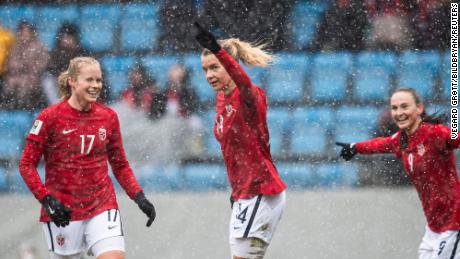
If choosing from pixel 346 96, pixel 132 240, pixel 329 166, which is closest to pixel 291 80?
pixel 346 96

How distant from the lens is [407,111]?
20.1 ft

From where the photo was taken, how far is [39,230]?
9203mm

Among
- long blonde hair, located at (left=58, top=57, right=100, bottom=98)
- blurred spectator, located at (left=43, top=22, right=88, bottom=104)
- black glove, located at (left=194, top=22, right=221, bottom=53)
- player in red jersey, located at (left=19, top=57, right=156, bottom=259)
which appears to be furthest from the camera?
blurred spectator, located at (left=43, top=22, right=88, bottom=104)

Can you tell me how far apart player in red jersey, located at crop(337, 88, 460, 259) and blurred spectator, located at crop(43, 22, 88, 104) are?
23.3ft

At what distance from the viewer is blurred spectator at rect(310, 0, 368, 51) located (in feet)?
42.4

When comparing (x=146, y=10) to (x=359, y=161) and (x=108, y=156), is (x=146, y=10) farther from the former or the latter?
(x=108, y=156)

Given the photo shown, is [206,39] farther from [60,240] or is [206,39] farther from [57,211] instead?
[60,240]

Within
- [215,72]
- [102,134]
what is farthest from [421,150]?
[102,134]

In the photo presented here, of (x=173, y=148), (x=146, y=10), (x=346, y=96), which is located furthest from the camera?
(x=146, y=10)

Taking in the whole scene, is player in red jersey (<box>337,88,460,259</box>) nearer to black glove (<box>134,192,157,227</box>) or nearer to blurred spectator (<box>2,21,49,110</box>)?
black glove (<box>134,192,157,227</box>)

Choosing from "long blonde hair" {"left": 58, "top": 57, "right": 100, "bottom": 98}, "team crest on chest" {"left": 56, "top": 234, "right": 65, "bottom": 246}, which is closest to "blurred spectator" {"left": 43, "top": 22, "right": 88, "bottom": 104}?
"long blonde hair" {"left": 58, "top": 57, "right": 100, "bottom": 98}

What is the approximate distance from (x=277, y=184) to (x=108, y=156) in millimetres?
1085

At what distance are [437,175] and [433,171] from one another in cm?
4

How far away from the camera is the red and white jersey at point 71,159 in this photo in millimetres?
5652
